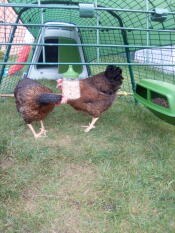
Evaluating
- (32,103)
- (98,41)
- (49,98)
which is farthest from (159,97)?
(32,103)

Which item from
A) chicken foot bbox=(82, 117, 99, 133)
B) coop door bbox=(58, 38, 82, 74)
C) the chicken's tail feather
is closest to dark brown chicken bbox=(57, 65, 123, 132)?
chicken foot bbox=(82, 117, 99, 133)

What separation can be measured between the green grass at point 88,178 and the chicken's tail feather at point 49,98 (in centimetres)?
35

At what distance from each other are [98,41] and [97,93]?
1.58ft

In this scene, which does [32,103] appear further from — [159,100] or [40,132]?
[159,100]

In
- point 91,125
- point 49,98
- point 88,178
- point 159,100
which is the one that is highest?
point 49,98

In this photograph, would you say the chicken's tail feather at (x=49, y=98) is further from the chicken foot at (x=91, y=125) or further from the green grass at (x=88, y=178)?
the chicken foot at (x=91, y=125)

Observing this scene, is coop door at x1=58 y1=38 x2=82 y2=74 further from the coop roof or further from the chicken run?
the coop roof

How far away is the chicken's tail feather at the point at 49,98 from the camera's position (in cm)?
197

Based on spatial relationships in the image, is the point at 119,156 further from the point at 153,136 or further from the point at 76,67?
the point at 76,67

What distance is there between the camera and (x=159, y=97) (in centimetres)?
227

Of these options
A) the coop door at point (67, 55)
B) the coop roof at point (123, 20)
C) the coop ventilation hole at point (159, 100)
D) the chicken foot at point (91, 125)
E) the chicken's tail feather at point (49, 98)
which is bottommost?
the chicken foot at point (91, 125)

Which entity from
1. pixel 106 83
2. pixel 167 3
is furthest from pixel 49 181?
pixel 167 3

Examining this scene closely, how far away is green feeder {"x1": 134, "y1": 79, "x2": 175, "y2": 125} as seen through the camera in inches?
76.1

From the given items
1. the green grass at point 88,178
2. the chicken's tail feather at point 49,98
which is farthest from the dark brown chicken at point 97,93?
the chicken's tail feather at point 49,98
